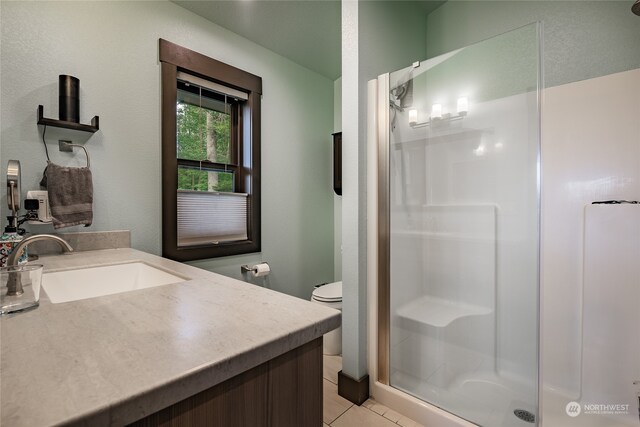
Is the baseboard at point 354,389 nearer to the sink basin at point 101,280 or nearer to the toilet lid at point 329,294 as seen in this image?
the toilet lid at point 329,294

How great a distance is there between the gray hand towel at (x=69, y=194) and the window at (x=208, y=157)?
16.2 inches

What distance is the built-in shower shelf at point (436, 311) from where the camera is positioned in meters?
1.66

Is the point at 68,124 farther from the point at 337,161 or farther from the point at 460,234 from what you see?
the point at 460,234

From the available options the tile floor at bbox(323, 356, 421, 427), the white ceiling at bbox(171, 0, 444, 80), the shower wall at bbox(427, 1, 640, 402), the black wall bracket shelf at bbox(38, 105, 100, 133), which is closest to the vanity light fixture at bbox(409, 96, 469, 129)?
the shower wall at bbox(427, 1, 640, 402)

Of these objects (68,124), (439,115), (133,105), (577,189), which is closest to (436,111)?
(439,115)

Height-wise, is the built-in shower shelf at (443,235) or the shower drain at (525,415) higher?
the built-in shower shelf at (443,235)

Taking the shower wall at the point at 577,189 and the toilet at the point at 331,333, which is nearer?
the shower wall at the point at 577,189

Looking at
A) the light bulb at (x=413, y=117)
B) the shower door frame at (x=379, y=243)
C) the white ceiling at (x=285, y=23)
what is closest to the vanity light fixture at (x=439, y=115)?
the light bulb at (x=413, y=117)

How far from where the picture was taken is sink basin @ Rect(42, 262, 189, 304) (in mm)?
1038

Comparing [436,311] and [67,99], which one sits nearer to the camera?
[67,99]

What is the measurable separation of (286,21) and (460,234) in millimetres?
1892

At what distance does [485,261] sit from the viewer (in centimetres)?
163

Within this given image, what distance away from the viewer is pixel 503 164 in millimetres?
1455

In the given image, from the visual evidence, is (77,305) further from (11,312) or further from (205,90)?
(205,90)
